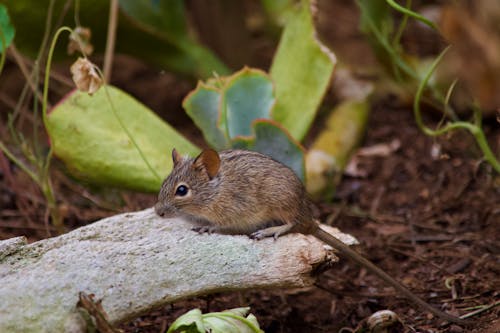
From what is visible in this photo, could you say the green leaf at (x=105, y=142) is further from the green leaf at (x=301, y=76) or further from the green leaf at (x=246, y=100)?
the green leaf at (x=301, y=76)

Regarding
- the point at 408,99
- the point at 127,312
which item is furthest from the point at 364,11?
the point at 127,312

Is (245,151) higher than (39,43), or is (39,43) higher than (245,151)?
(39,43)

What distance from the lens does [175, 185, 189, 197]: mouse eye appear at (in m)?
3.42

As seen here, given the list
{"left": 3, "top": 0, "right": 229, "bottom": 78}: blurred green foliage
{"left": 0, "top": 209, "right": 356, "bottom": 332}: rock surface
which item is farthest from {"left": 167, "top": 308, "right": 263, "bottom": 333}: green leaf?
{"left": 3, "top": 0, "right": 229, "bottom": 78}: blurred green foliage

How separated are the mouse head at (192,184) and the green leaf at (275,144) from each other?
1.54 ft

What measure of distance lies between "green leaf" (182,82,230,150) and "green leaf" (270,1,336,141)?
372 mm

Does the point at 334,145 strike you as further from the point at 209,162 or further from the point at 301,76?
the point at 209,162

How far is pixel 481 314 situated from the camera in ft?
10.7

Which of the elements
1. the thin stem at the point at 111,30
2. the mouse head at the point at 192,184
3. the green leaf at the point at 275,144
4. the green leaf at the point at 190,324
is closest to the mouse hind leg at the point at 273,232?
the mouse head at the point at 192,184

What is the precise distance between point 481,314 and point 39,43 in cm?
316

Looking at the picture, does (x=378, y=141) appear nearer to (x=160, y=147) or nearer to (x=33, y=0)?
(x=160, y=147)

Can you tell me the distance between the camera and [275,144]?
12.9ft

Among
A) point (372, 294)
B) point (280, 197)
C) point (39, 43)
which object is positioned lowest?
point (372, 294)

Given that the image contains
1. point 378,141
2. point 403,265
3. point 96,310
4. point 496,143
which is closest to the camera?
point 96,310
